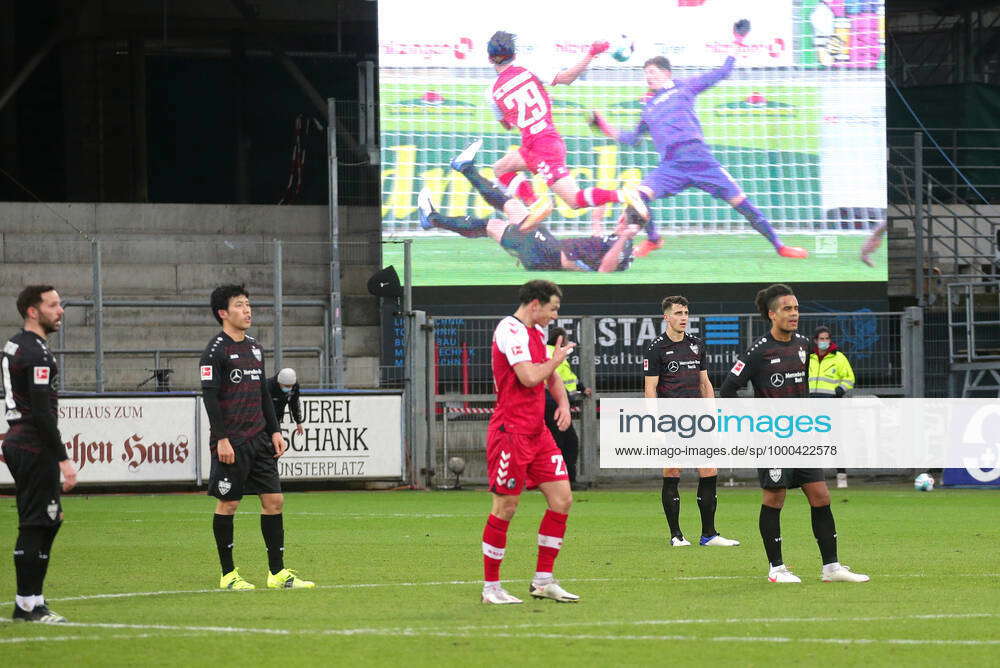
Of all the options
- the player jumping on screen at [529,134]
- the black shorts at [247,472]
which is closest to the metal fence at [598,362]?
the player jumping on screen at [529,134]

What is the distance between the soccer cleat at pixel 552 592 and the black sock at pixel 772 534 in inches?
66.8

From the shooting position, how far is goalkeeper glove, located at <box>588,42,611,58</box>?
2258cm

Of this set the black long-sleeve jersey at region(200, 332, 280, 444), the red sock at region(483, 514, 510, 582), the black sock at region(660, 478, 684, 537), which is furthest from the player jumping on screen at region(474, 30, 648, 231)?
the red sock at region(483, 514, 510, 582)

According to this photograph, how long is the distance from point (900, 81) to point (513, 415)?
925 inches

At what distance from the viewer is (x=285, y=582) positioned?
10102 mm

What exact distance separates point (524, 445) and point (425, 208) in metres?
13.5

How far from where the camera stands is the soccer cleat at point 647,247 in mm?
22609

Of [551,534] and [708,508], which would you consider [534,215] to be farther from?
[551,534]

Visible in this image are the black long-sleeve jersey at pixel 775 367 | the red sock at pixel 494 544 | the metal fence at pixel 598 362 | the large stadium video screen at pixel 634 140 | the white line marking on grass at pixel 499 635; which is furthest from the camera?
the large stadium video screen at pixel 634 140

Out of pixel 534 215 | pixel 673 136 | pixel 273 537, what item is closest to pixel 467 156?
pixel 534 215

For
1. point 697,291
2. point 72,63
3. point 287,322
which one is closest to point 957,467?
point 697,291

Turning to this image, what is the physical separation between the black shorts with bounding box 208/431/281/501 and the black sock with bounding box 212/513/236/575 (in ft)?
0.55

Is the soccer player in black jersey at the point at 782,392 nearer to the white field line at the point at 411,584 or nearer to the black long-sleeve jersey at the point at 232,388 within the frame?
the white field line at the point at 411,584

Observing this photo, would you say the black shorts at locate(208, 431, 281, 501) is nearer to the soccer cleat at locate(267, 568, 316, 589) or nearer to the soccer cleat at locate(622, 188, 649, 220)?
the soccer cleat at locate(267, 568, 316, 589)
